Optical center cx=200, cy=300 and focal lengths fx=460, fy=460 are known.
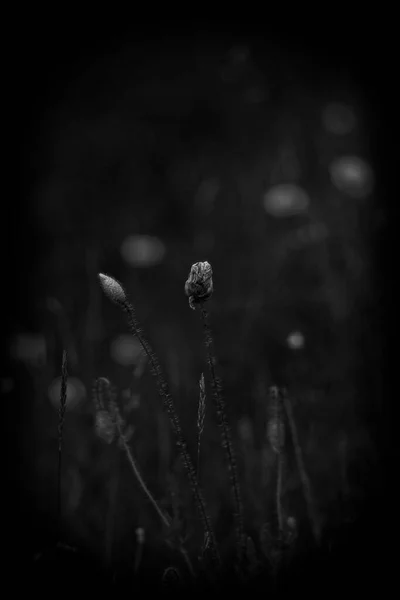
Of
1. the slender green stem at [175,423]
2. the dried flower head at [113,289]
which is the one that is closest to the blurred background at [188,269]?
the slender green stem at [175,423]

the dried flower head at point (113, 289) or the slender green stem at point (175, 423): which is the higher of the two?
the dried flower head at point (113, 289)

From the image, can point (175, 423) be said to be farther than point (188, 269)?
No

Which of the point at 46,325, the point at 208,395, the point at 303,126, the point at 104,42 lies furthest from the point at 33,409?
the point at 303,126

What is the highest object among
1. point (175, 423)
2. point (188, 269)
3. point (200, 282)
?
point (188, 269)

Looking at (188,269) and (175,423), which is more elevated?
(188,269)

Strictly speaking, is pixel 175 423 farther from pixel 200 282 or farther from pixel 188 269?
pixel 188 269

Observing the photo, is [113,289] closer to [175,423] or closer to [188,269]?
[175,423]

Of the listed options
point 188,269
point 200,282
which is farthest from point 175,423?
point 188,269

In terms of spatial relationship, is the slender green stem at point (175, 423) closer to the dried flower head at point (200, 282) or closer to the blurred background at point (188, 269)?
the dried flower head at point (200, 282)

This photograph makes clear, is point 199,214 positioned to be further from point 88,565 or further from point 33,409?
point 88,565
